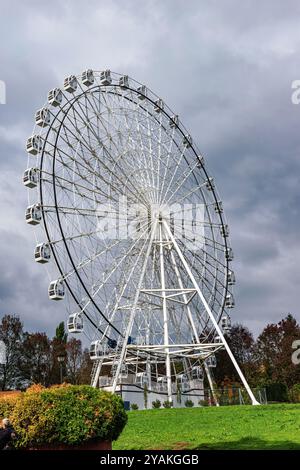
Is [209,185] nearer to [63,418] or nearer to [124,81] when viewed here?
[124,81]

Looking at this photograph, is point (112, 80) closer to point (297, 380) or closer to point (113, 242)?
point (113, 242)

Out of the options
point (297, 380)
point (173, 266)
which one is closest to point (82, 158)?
point (173, 266)

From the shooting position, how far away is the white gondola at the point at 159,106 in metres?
40.8

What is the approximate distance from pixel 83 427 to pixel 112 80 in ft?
92.6

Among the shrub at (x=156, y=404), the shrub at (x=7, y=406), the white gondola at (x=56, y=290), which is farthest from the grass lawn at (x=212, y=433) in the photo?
the shrub at (x=156, y=404)

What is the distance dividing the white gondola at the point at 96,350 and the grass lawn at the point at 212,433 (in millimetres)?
7364

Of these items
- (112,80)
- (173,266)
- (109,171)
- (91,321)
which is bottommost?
(91,321)

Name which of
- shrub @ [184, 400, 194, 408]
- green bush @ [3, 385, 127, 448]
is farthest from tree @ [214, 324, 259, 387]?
green bush @ [3, 385, 127, 448]

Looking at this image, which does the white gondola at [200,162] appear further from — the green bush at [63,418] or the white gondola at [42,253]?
the green bush at [63,418]

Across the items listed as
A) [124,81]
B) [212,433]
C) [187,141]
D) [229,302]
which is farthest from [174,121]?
[212,433]

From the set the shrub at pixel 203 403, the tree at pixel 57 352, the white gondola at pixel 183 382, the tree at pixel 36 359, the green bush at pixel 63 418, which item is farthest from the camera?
the tree at pixel 57 352

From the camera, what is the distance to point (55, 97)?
31.8 meters
